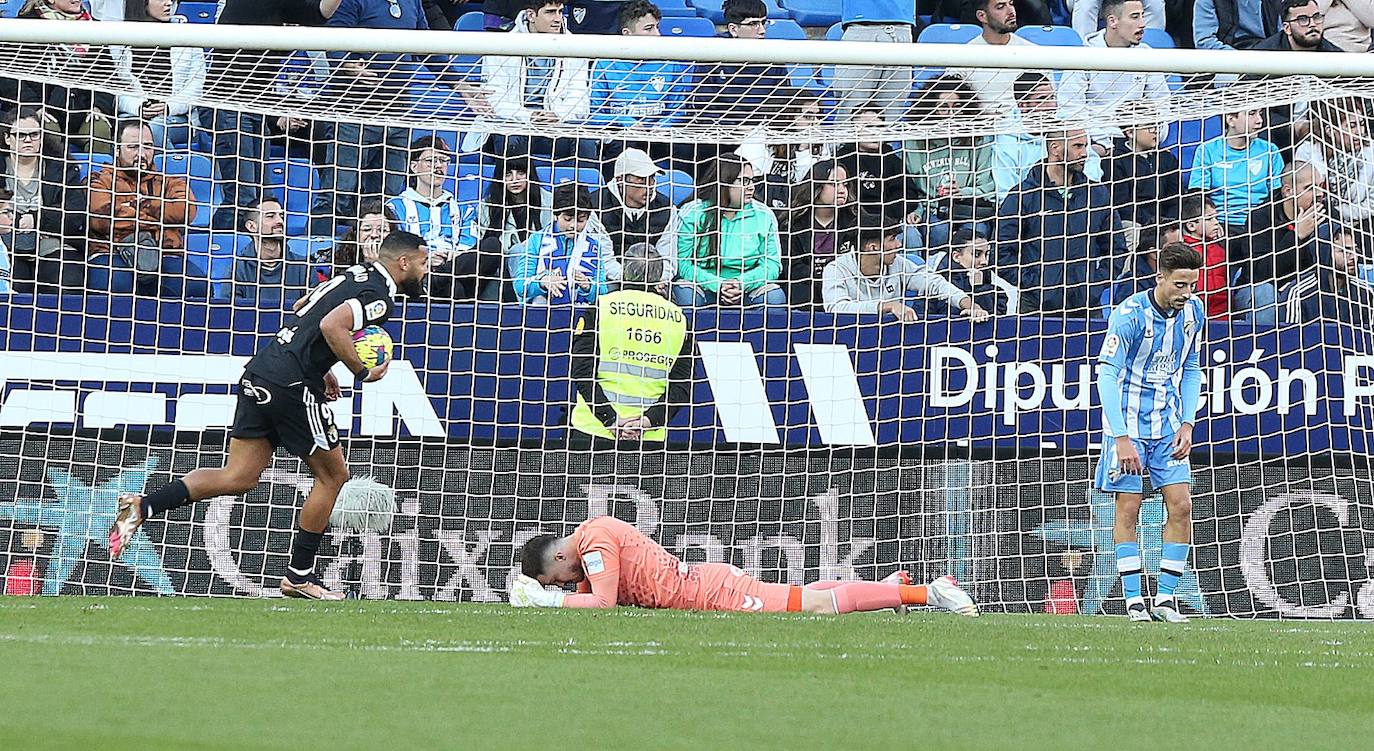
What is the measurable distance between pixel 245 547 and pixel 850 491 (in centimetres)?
322

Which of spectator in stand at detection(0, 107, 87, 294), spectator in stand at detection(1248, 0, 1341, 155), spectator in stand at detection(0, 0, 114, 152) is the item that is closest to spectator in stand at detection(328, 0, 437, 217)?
spectator in stand at detection(0, 0, 114, 152)

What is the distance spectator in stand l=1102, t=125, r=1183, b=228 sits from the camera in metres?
9.54

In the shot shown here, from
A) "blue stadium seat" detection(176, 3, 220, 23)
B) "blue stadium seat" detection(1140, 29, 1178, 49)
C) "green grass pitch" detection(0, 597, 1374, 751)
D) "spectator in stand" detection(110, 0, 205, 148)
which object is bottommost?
"green grass pitch" detection(0, 597, 1374, 751)

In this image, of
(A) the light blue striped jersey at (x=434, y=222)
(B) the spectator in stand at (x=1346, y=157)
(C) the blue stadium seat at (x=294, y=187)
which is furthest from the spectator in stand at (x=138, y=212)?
(B) the spectator in stand at (x=1346, y=157)

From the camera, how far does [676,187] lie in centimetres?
987

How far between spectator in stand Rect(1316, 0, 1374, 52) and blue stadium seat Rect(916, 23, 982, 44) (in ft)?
8.65

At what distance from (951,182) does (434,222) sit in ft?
9.93

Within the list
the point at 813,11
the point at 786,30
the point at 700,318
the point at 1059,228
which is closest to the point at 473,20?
the point at 786,30

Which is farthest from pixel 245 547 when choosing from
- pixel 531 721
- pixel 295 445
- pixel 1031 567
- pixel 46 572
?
pixel 531 721

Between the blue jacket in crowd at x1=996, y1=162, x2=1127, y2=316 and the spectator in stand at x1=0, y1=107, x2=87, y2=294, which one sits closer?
the spectator in stand at x1=0, y1=107, x2=87, y2=294

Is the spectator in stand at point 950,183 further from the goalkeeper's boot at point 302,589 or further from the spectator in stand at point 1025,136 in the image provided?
the goalkeeper's boot at point 302,589

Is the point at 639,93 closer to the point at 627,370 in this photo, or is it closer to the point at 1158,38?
the point at 627,370

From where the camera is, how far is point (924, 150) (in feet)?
32.8

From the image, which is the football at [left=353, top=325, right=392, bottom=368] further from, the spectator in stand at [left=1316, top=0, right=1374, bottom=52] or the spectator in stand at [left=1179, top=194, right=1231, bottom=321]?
the spectator in stand at [left=1316, top=0, right=1374, bottom=52]
